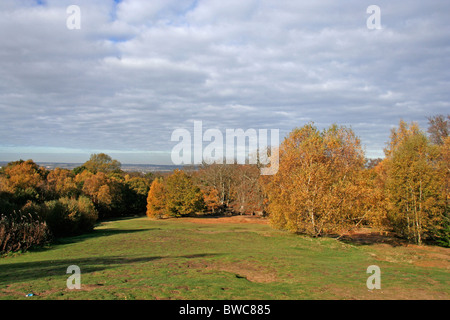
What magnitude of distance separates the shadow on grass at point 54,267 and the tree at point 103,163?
267ft

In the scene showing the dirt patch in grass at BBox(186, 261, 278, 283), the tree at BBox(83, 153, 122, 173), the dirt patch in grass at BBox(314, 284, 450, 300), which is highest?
the tree at BBox(83, 153, 122, 173)

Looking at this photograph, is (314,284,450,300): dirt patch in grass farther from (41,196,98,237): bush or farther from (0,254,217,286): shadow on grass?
(41,196,98,237): bush

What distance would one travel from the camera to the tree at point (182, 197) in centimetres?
4941

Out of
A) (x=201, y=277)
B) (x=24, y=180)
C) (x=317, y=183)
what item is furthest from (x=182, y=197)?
(x=201, y=277)

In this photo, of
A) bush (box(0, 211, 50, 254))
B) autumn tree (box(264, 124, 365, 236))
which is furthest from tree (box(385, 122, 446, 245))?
bush (box(0, 211, 50, 254))

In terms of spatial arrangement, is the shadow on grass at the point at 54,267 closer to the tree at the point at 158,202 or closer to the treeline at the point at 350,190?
the treeline at the point at 350,190

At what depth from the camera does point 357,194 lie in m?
22.0

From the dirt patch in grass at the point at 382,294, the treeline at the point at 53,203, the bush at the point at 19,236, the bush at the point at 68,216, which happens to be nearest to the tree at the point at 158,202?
the treeline at the point at 53,203

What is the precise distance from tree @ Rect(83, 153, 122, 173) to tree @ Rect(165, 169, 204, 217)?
45.9 meters

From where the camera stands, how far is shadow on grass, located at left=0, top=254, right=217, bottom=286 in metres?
9.66

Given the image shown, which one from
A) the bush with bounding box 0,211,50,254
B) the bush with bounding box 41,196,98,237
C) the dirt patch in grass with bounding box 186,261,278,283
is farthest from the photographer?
the bush with bounding box 41,196,98,237
